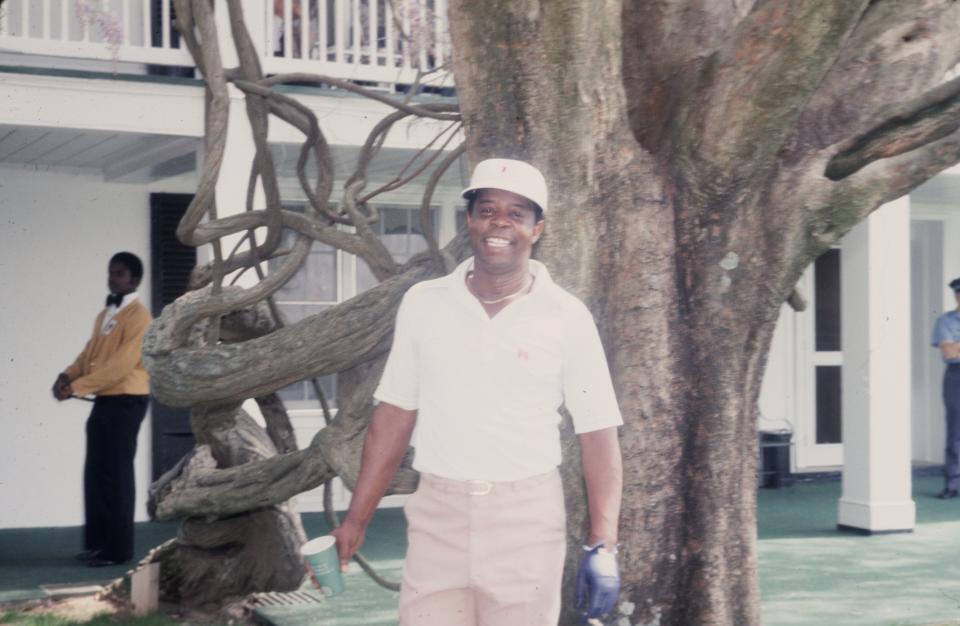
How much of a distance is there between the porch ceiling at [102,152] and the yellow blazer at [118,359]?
1.19 m

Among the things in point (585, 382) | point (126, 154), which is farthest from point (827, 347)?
point (585, 382)

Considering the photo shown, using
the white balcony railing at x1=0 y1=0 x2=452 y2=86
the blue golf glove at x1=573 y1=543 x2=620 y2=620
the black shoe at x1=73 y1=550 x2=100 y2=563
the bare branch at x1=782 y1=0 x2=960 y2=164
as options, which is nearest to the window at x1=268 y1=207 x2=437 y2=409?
the white balcony railing at x1=0 y1=0 x2=452 y2=86

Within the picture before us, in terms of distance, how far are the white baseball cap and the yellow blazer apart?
5515mm

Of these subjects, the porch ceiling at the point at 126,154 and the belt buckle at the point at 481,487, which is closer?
the belt buckle at the point at 481,487

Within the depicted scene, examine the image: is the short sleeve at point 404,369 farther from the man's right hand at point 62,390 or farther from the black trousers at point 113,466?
the man's right hand at point 62,390

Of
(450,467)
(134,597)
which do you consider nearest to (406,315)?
(450,467)

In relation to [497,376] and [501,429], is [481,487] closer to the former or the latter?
[501,429]

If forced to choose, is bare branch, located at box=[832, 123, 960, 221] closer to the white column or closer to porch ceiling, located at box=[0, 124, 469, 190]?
porch ceiling, located at box=[0, 124, 469, 190]

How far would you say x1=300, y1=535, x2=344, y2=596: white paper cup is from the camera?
381cm

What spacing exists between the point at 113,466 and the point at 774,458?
7.13 metres

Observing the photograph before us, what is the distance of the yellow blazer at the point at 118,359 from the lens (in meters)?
8.88

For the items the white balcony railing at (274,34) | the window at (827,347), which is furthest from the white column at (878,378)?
the window at (827,347)

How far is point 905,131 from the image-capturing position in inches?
182

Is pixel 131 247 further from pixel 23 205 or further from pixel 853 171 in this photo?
pixel 853 171
